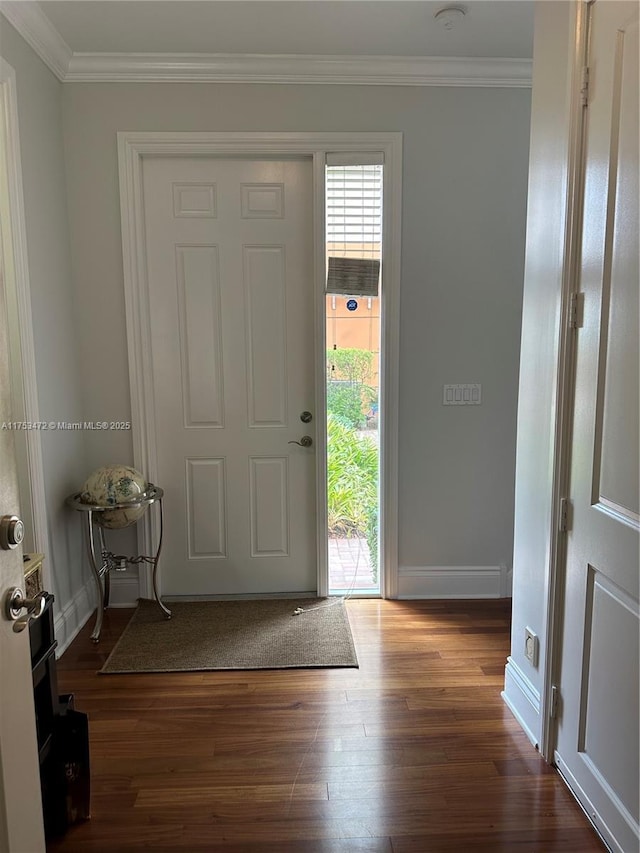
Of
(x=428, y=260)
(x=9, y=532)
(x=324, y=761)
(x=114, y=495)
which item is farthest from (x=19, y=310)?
(x=324, y=761)

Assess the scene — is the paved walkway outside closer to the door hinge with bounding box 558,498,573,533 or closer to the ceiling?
the door hinge with bounding box 558,498,573,533

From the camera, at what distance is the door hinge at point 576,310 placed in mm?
1734

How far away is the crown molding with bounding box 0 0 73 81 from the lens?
2.25 m

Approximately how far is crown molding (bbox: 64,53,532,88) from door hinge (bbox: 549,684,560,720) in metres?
2.68

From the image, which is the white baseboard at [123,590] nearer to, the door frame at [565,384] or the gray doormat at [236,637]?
the gray doormat at [236,637]

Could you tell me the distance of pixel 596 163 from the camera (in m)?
1.63

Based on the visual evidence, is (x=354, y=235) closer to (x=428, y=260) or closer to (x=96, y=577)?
(x=428, y=260)

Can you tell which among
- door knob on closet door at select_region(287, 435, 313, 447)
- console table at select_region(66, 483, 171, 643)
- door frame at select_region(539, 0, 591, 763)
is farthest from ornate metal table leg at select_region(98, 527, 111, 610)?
door frame at select_region(539, 0, 591, 763)

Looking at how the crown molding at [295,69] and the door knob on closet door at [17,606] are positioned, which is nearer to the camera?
the door knob on closet door at [17,606]

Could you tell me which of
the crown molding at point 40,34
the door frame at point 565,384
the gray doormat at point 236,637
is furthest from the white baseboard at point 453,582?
the crown molding at point 40,34

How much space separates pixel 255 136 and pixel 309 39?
48 centimetres

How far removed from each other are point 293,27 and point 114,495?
2.19 meters

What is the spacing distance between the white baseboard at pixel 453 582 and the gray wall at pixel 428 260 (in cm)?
6

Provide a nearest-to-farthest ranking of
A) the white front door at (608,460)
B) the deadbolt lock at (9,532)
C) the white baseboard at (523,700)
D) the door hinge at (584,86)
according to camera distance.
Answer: the deadbolt lock at (9,532) → the white front door at (608,460) → the door hinge at (584,86) → the white baseboard at (523,700)
